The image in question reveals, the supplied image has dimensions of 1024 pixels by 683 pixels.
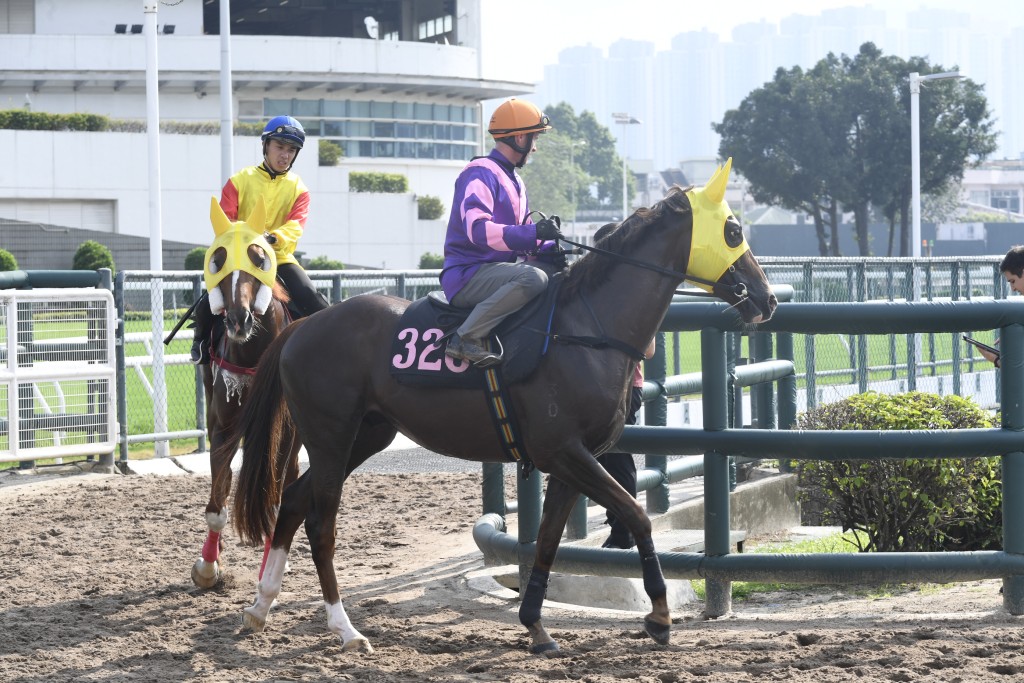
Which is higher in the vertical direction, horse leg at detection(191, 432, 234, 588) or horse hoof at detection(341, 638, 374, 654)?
horse leg at detection(191, 432, 234, 588)

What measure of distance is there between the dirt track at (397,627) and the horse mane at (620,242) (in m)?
1.46

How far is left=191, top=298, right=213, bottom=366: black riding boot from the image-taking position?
7223mm

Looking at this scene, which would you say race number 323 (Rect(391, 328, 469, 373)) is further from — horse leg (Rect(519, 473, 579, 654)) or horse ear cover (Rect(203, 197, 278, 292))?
horse ear cover (Rect(203, 197, 278, 292))

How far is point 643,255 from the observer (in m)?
5.50

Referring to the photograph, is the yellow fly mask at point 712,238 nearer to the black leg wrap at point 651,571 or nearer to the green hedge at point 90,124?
the black leg wrap at point 651,571

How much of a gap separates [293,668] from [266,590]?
0.73 meters

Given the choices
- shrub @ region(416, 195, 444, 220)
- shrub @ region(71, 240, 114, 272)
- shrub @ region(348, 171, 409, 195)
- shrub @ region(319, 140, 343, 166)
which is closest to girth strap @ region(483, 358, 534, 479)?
shrub @ region(71, 240, 114, 272)

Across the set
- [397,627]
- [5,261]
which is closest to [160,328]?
[397,627]

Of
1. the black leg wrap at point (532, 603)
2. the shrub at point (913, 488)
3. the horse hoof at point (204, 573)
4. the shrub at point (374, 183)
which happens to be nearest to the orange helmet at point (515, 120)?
the black leg wrap at point (532, 603)

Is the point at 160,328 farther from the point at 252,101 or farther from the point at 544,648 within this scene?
the point at 252,101

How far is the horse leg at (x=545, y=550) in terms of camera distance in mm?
5445

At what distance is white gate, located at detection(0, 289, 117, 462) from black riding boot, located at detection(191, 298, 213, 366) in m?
4.07

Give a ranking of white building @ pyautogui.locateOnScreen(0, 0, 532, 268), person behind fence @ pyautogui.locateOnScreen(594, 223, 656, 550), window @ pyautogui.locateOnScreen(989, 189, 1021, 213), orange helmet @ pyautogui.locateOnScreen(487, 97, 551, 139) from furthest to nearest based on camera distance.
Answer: window @ pyautogui.locateOnScreen(989, 189, 1021, 213) → white building @ pyautogui.locateOnScreen(0, 0, 532, 268) → person behind fence @ pyautogui.locateOnScreen(594, 223, 656, 550) → orange helmet @ pyautogui.locateOnScreen(487, 97, 551, 139)

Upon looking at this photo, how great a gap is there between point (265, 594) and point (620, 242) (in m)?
2.19
